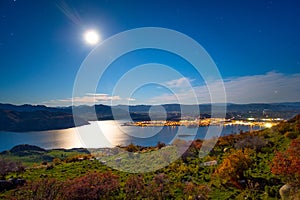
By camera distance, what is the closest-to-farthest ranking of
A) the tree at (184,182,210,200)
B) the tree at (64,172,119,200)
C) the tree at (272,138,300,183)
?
1. the tree at (272,138,300,183)
2. the tree at (184,182,210,200)
3. the tree at (64,172,119,200)

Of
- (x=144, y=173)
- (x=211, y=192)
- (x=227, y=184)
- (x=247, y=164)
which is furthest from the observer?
(x=144, y=173)

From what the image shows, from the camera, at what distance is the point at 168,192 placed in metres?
12.2

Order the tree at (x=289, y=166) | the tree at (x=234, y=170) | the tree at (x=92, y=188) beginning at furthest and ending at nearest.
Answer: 1. the tree at (x=234, y=170)
2. the tree at (x=92, y=188)
3. the tree at (x=289, y=166)

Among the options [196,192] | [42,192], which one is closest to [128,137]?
[42,192]

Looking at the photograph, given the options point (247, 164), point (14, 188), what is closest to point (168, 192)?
point (247, 164)

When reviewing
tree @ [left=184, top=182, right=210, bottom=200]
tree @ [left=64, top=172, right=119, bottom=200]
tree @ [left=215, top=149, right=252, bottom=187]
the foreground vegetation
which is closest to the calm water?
the foreground vegetation

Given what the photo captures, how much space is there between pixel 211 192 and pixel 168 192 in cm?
218

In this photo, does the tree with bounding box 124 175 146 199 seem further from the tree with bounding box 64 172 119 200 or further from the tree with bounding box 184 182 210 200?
the tree with bounding box 184 182 210 200

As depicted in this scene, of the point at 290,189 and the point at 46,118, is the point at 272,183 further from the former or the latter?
the point at 46,118

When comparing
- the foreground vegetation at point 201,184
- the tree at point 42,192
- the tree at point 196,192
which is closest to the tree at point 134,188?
the foreground vegetation at point 201,184

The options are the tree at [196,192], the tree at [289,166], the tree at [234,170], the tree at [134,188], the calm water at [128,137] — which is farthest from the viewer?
the calm water at [128,137]

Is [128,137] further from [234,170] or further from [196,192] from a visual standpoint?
[196,192]

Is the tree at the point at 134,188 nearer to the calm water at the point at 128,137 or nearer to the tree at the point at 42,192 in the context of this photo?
the tree at the point at 42,192

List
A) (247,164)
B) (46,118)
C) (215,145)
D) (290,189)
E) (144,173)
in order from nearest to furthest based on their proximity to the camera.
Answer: (290,189)
(247,164)
(144,173)
(215,145)
(46,118)
